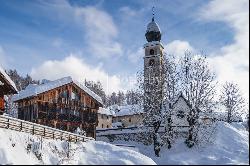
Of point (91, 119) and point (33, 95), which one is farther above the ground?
point (33, 95)

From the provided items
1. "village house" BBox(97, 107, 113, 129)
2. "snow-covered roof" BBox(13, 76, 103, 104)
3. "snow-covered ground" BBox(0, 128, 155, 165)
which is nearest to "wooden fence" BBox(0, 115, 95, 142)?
"snow-covered ground" BBox(0, 128, 155, 165)

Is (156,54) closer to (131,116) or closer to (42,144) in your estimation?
(131,116)

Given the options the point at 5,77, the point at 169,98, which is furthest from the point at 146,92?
the point at 5,77

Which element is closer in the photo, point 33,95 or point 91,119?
point 33,95

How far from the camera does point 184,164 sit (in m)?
5.75

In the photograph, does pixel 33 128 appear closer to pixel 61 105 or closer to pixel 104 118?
pixel 61 105

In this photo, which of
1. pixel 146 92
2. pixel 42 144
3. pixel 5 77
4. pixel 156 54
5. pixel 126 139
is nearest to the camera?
pixel 42 144

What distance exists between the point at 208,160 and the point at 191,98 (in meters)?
39.2

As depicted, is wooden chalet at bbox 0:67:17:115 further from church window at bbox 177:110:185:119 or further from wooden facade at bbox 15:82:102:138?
church window at bbox 177:110:185:119

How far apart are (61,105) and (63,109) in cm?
58

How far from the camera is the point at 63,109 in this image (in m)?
47.1

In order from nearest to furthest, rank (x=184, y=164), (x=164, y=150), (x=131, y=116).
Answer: (x=184, y=164) < (x=164, y=150) < (x=131, y=116)

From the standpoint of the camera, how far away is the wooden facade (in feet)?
148

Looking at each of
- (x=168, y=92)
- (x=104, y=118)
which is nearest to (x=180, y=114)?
(x=168, y=92)
